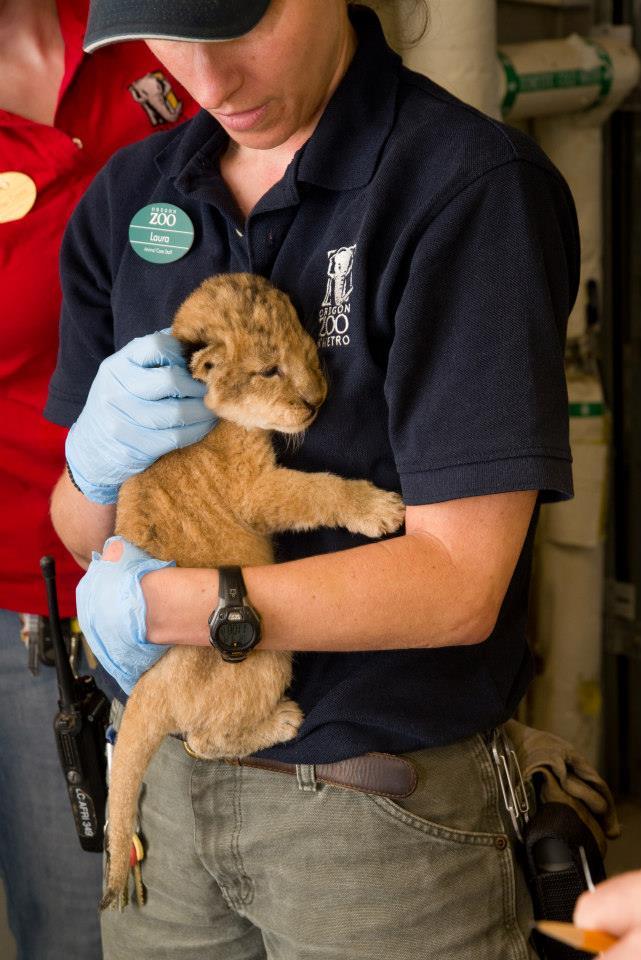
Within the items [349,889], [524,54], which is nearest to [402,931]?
[349,889]

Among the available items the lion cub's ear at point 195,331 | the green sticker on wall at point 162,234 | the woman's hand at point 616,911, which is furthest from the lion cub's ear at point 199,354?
the woman's hand at point 616,911

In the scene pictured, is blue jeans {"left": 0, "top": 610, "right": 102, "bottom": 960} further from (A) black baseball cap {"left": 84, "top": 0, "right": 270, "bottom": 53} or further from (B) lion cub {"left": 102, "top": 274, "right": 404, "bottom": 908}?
(A) black baseball cap {"left": 84, "top": 0, "right": 270, "bottom": 53}

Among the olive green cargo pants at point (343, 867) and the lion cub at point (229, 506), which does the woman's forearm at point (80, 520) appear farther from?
the olive green cargo pants at point (343, 867)

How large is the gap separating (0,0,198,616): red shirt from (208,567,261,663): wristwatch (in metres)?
0.93

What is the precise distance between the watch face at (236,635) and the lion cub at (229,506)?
5.8 inches

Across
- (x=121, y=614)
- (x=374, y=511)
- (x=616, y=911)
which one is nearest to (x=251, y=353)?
(x=374, y=511)

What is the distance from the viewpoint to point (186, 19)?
1177mm

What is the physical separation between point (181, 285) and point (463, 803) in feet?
2.69

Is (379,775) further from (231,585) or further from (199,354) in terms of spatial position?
(199,354)

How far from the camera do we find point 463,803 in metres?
1.35

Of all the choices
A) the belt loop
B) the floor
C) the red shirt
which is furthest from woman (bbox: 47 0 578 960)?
the floor

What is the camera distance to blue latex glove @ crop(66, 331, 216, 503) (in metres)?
1.44

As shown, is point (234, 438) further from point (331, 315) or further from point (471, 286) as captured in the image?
point (471, 286)

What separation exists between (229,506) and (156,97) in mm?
1044
